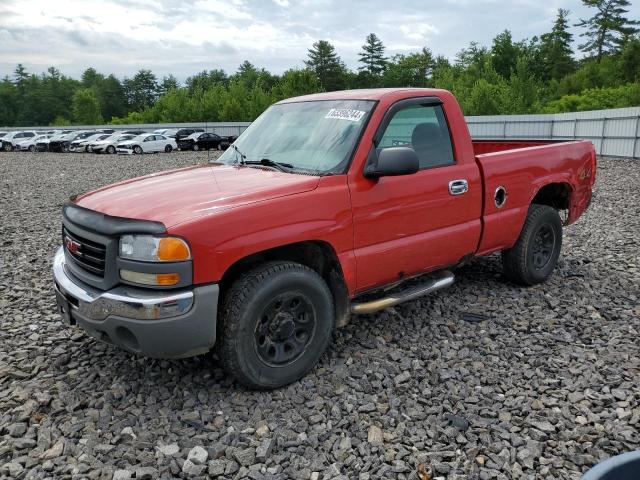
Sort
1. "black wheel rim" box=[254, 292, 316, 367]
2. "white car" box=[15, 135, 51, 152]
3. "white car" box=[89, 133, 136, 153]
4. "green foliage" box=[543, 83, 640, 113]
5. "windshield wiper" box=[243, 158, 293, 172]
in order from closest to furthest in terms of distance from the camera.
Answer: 1. "black wheel rim" box=[254, 292, 316, 367]
2. "windshield wiper" box=[243, 158, 293, 172]
3. "white car" box=[89, 133, 136, 153]
4. "white car" box=[15, 135, 51, 152]
5. "green foliage" box=[543, 83, 640, 113]

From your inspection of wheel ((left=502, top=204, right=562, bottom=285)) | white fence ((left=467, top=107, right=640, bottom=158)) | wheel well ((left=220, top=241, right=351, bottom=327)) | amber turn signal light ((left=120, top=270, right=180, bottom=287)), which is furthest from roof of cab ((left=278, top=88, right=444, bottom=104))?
white fence ((left=467, top=107, right=640, bottom=158))

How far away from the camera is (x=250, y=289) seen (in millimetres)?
3244

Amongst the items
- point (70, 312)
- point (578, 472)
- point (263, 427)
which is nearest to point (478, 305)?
point (578, 472)

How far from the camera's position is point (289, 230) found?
338 cm

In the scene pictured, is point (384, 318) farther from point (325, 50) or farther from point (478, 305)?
point (325, 50)

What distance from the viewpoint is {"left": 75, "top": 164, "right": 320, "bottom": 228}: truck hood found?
10.5 ft

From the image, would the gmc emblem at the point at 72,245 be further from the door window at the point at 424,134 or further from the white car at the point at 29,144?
the white car at the point at 29,144

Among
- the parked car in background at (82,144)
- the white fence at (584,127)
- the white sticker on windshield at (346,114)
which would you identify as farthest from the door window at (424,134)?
the parked car in background at (82,144)

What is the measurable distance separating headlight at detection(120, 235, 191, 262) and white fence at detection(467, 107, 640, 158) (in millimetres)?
13543

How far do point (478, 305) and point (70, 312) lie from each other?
3427 mm

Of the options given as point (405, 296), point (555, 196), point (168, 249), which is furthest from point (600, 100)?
point (168, 249)

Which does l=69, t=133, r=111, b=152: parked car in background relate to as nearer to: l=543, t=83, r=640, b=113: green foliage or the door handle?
the door handle

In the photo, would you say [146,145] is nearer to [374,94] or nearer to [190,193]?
[374,94]

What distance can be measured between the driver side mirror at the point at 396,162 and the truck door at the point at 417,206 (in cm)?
17
